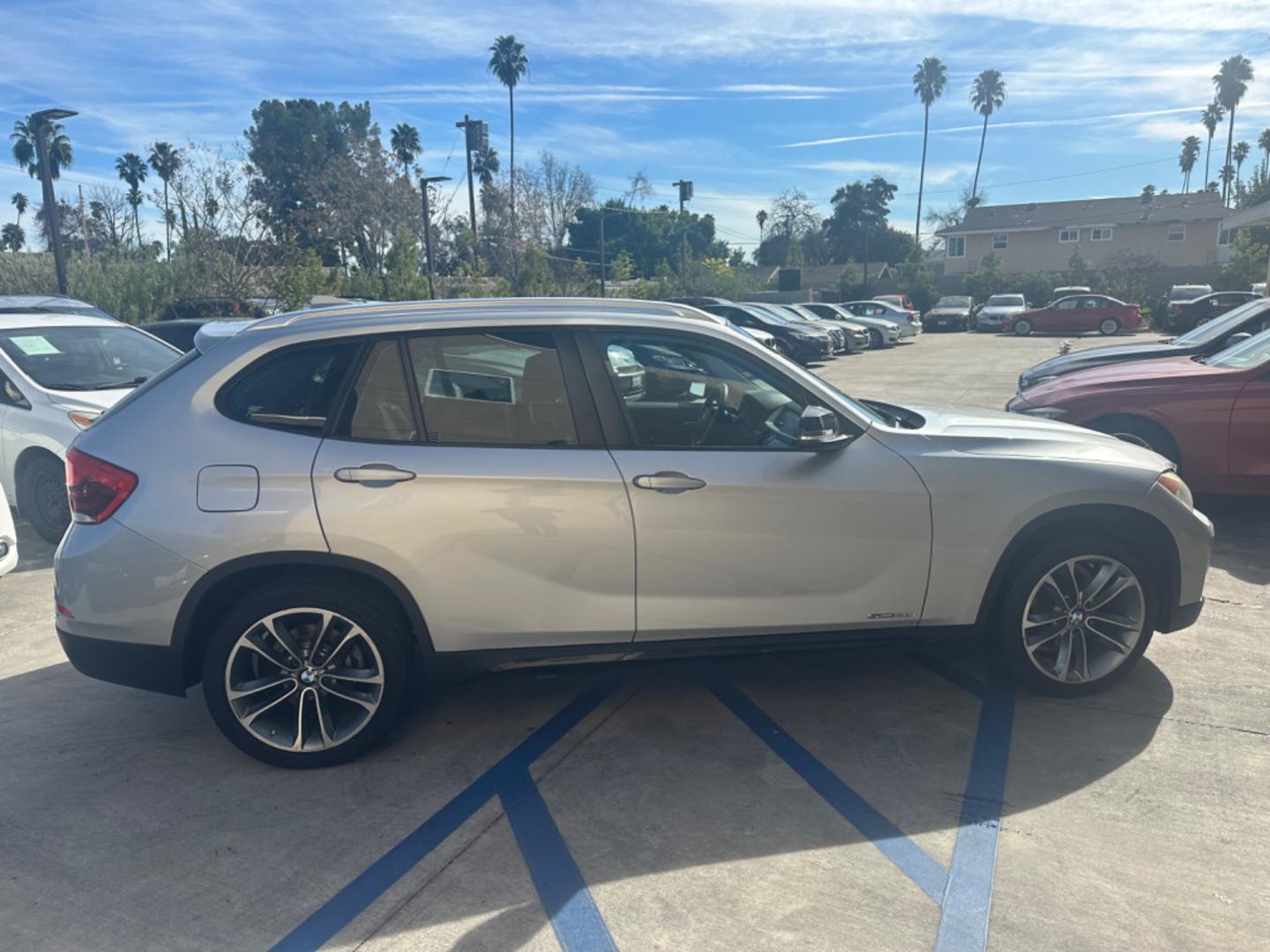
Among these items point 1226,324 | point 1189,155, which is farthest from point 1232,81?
point 1226,324

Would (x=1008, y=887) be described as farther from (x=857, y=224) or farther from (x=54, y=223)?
(x=857, y=224)

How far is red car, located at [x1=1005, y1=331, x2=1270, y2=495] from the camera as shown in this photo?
661 centimetres

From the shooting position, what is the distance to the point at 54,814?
3.46m

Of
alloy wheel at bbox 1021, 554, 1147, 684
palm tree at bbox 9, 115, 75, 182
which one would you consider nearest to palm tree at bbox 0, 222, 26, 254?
palm tree at bbox 9, 115, 75, 182

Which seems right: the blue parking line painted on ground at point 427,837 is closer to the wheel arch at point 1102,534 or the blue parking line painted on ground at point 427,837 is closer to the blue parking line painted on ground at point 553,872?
the blue parking line painted on ground at point 553,872

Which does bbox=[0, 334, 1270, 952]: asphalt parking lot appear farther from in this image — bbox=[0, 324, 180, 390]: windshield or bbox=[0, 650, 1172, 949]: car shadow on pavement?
bbox=[0, 324, 180, 390]: windshield

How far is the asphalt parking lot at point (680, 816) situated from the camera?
279cm

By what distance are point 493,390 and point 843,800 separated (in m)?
2.08

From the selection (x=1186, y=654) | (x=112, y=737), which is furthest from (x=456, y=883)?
(x=1186, y=654)

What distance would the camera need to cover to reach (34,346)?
24.8ft

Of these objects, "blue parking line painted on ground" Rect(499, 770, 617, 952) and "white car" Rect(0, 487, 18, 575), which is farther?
"white car" Rect(0, 487, 18, 575)

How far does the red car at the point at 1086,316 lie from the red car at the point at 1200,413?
95.9ft

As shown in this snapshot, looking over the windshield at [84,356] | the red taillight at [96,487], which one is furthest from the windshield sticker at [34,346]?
the red taillight at [96,487]

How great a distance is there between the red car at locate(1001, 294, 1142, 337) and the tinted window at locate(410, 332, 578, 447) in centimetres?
3463
